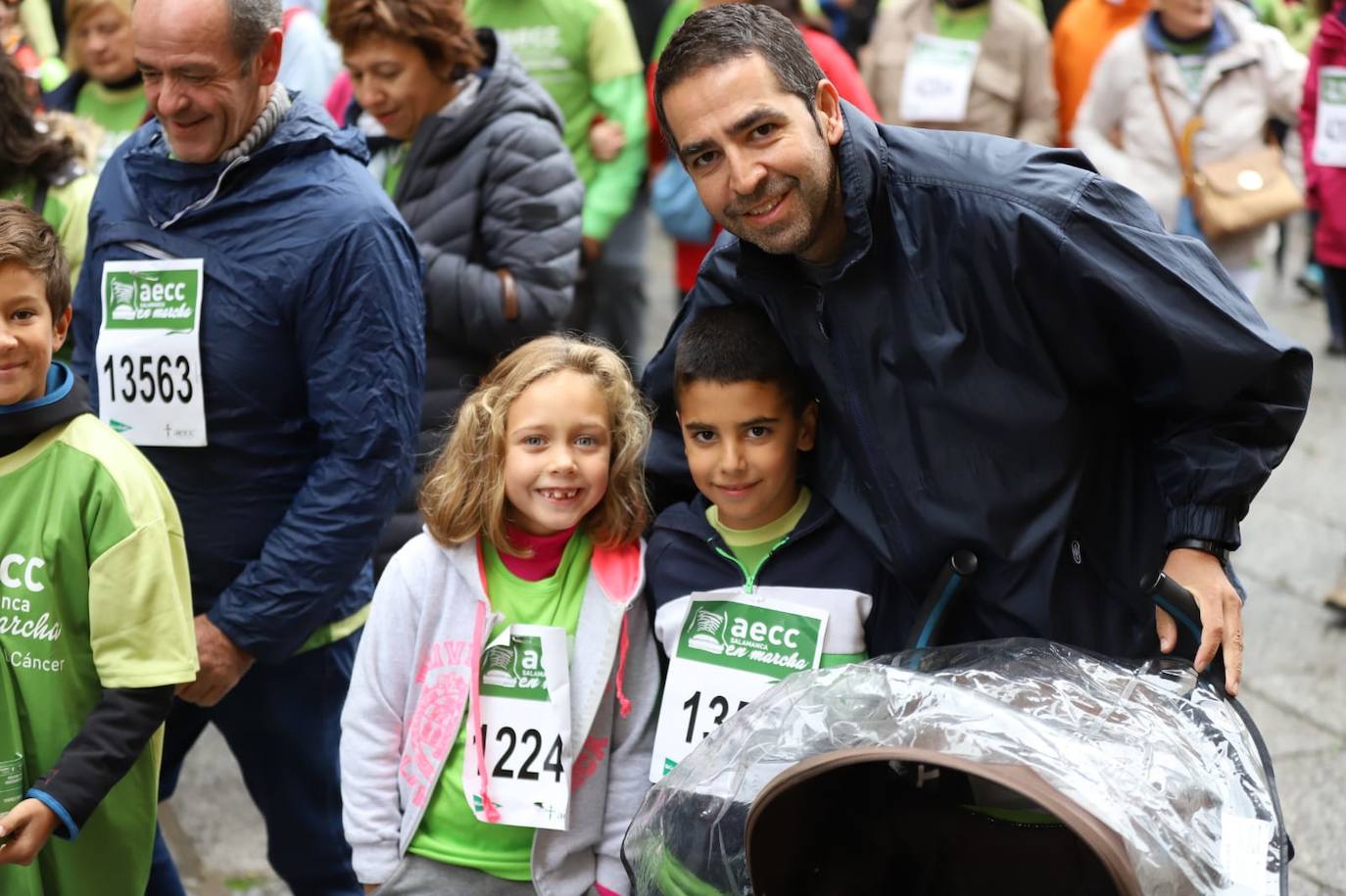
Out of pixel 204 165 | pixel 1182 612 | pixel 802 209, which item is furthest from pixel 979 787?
pixel 204 165

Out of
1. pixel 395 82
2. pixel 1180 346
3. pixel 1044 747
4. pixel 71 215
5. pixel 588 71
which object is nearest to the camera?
pixel 1044 747

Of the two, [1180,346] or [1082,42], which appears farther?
[1082,42]

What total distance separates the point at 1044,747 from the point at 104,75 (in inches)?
153

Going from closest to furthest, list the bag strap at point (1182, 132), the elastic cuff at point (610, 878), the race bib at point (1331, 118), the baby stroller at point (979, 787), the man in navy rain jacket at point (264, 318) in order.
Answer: the baby stroller at point (979, 787) → the elastic cuff at point (610, 878) → the man in navy rain jacket at point (264, 318) → the race bib at point (1331, 118) → the bag strap at point (1182, 132)

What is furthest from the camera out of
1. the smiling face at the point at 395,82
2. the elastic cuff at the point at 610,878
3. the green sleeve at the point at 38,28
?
the green sleeve at the point at 38,28

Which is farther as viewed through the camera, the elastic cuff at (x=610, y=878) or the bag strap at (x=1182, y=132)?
A: the bag strap at (x=1182, y=132)

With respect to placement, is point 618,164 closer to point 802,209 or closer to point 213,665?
point 213,665

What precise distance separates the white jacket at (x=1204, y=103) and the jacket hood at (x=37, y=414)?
367 cm

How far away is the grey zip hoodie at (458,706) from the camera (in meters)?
2.70

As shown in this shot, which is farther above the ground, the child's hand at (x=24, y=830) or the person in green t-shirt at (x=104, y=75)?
the person in green t-shirt at (x=104, y=75)

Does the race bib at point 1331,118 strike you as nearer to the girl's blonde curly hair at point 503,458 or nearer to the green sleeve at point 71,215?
the girl's blonde curly hair at point 503,458

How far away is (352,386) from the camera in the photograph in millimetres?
2938

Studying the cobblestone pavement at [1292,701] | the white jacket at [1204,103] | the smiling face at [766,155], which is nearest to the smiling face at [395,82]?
the smiling face at [766,155]

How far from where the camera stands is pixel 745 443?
2.70 meters
